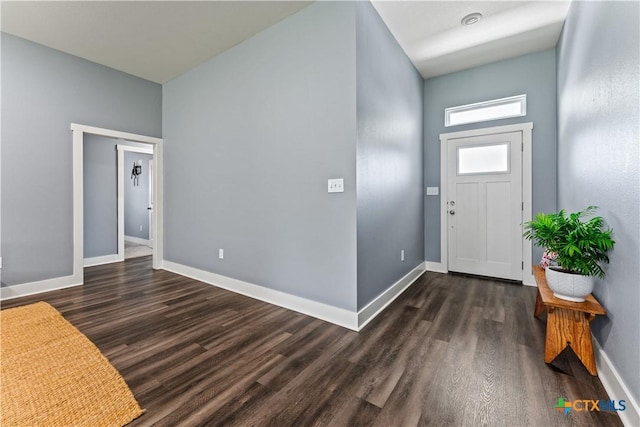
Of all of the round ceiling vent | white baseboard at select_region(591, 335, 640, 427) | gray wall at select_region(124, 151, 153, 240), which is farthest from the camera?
gray wall at select_region(124, 151, 153, 240)

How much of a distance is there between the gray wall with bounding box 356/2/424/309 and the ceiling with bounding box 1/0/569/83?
322 millimetres

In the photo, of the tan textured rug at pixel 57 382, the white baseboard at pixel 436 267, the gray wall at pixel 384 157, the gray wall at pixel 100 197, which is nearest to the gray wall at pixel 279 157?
the gray wall at pixel 384 157

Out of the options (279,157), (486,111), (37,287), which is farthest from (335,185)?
(37,287)

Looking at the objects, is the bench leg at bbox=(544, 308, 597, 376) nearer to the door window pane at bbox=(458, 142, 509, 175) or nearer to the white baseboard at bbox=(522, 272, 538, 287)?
the white baseboard at bbox=(522, 272, 538, 287)

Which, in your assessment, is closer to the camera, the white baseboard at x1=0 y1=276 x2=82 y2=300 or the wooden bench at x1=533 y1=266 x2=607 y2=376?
the wooden bench at x1=533 y1=266 x2=607 y2=376

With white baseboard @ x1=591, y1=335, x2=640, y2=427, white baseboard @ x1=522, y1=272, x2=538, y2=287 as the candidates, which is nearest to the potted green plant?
white baseboard @ x1=591, y1=335, x2=640, y2=427

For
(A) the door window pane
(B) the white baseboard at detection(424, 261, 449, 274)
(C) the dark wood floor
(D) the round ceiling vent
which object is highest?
(D) the round ceiling vent

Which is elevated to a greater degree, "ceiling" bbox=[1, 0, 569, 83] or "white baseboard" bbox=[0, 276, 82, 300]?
"ceiling" bbox=[1, 0, 569, 83]

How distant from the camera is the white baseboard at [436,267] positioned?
3.98 metres

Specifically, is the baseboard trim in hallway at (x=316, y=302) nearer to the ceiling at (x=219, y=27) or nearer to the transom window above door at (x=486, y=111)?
the transom window above door at (x=486, y=111)

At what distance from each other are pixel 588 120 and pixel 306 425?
276 cm

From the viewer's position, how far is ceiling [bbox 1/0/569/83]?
2.58 m

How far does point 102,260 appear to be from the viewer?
4.69 meters

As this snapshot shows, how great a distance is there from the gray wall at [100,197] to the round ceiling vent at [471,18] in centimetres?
542
